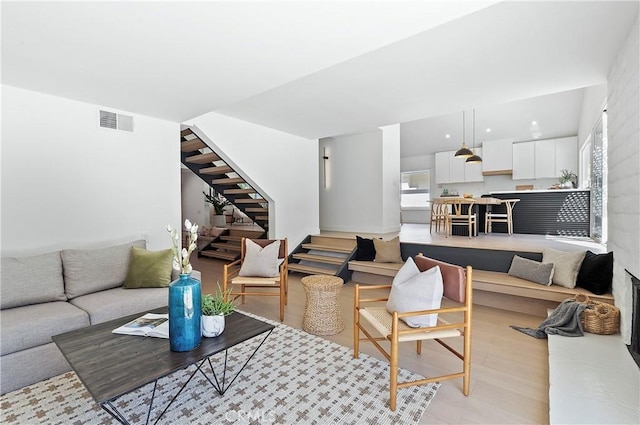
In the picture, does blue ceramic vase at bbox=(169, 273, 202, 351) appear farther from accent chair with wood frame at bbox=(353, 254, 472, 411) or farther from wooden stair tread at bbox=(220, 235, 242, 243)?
wooden stair tread at bbox=(220, 235, 242, 243)

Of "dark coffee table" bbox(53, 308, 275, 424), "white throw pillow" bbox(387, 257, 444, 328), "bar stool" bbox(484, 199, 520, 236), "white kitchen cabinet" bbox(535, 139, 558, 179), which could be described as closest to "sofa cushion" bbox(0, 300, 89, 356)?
"dark coffee table" bbox(53, 308, 275, 424)

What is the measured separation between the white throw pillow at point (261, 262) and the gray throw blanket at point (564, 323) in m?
2.64

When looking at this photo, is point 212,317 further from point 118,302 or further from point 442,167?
point 442,167

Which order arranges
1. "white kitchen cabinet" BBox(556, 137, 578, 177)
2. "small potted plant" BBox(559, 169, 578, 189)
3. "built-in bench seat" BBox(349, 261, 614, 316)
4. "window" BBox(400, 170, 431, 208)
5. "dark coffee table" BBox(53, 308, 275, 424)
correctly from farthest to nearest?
"window" BBox(400, 170, 431, 208), "white kitchen cabinet" BBox(556, 137, 578, 177), "small potted plant" BBox(559, 169, 578, 189), "built-in bench seat" BBox(349, 261, 614, 316), "dark coffee table" BBox(53, 308, 275, 424)

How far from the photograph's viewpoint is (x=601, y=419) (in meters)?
1.63

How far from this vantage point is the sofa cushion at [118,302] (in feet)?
8.16

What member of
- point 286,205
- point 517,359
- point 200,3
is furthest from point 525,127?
point 200,3

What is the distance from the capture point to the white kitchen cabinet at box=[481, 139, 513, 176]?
26.7 feet

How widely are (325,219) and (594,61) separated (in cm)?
511

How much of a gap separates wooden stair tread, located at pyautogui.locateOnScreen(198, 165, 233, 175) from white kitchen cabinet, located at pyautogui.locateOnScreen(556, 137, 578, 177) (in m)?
7.71

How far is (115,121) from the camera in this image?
3.39m

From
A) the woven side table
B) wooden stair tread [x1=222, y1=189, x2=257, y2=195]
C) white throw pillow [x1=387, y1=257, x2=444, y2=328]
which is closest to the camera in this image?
white throw pillow [x1=387, y1=257, x2=444, y2=328]

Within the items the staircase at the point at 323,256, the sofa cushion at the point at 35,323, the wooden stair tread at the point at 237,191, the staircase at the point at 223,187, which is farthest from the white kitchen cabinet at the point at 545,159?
the sofa cushion at the point at 35,323

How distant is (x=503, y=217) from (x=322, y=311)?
5142 millimetres
